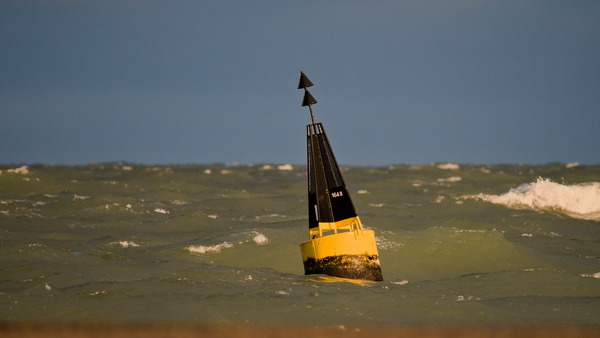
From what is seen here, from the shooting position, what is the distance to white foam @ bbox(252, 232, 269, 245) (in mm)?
14875

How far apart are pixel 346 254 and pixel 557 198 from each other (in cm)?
1342

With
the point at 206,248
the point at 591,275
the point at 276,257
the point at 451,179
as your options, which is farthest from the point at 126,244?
the point at 451,179

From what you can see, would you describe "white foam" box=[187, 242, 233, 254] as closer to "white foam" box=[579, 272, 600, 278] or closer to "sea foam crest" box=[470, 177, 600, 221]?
"white foam" box=[579, 272, 600, 278]

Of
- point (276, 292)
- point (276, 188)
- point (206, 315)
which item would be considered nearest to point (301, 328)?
point (206, 315)

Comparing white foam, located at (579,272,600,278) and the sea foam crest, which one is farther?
the sea foam crest

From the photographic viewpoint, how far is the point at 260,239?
15.1m

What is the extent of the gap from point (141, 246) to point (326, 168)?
5.34 meters

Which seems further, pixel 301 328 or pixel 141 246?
pixel 141 246

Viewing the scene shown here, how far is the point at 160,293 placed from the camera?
9.87 meters

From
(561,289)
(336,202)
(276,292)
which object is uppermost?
(336,202)

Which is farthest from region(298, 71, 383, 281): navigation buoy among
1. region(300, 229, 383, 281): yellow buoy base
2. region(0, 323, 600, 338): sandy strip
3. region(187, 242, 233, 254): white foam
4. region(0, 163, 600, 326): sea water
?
region(187, 242, 233, 254): white foam

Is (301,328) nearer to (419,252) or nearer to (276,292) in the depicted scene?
(276,292)

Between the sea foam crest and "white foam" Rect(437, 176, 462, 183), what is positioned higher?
"white foam" Rect(437, 176, 462, 183)

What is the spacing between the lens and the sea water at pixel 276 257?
910 cm
